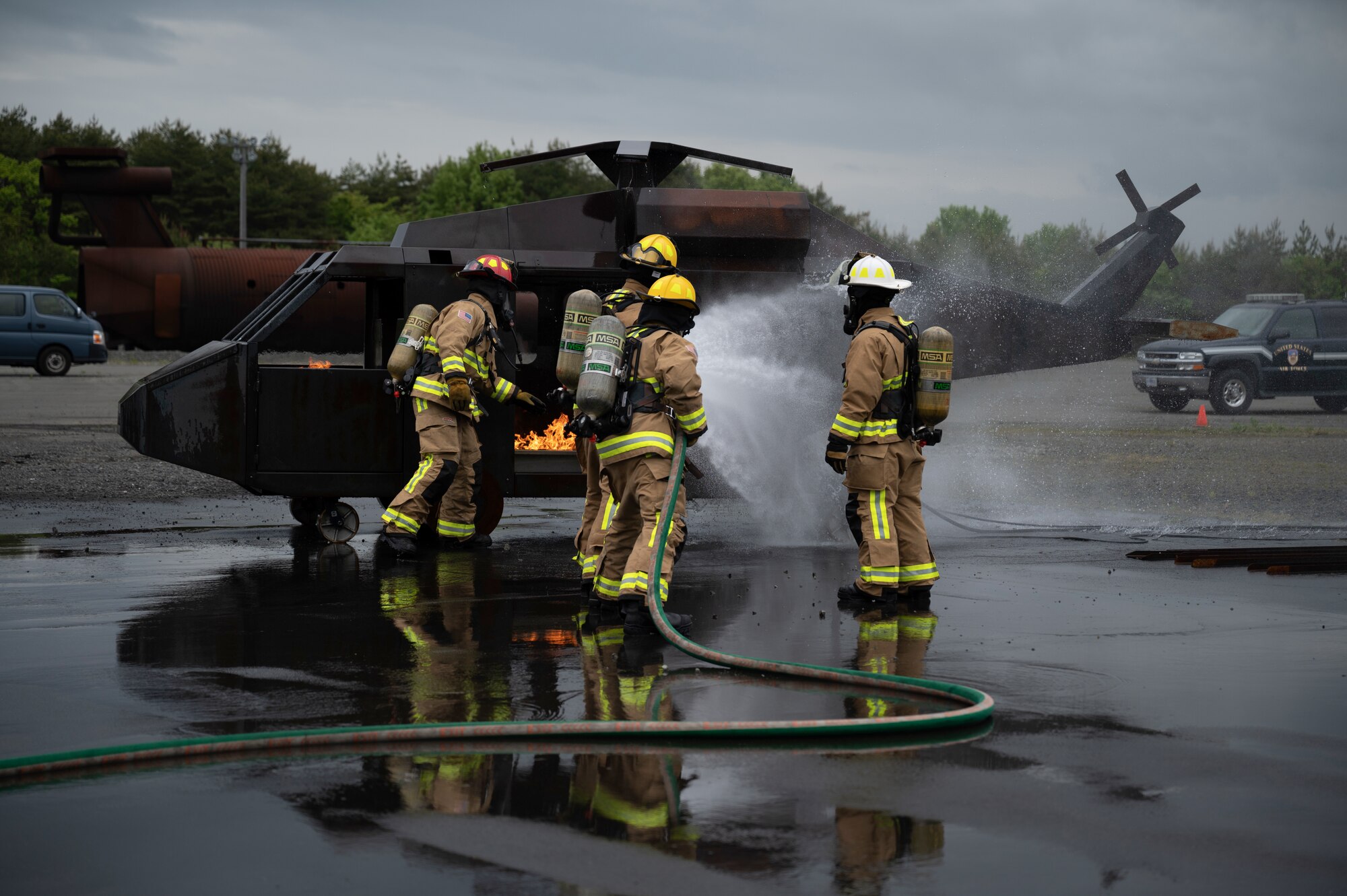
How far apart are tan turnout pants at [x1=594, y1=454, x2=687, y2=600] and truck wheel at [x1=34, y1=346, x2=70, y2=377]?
89.3 feet

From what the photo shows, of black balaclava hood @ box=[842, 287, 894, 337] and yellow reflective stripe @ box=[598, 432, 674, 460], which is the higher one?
black balaclava hood @ box=[842, 287, 894, 337]

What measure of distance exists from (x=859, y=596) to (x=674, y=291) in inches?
84.0

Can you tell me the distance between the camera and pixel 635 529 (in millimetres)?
7375

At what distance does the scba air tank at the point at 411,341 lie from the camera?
9.69 meters

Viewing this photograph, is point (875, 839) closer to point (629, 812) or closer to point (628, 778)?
point (629, 812)

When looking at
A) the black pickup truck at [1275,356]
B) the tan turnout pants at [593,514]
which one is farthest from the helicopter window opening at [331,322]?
the black pickup truck at [1275,356]

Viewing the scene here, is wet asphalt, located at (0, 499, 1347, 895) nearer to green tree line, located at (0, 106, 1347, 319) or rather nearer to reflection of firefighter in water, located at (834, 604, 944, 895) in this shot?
reflection of firefighter in water, located at (834, 604, 944, 895)

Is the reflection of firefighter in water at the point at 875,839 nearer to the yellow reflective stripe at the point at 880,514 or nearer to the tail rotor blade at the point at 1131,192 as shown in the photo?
the yellow reflective stripe at the point at 880,514

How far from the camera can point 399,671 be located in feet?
19.9

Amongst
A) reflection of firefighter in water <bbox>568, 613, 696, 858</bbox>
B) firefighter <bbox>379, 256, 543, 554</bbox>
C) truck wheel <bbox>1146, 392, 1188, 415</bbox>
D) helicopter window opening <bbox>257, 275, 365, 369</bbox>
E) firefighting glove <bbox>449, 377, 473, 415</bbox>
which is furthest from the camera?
truck wheel <bbox>1146, 392, 1188, 415</bbox>

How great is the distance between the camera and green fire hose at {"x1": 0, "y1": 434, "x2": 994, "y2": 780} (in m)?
4.47

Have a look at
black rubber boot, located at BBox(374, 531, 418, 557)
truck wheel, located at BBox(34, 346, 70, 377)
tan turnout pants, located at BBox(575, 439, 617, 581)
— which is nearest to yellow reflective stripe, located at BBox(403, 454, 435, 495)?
black rubber boot, located at BBox(374, 531, 418, 557)

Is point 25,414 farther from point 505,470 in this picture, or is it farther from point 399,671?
point 399,671

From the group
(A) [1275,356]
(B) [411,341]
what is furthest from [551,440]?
(A) [1275,356]
